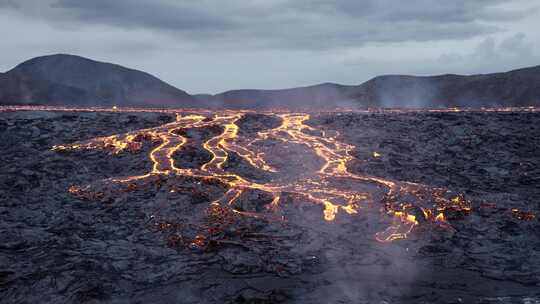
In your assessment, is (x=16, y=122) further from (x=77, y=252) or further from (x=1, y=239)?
(x=77, y=252)

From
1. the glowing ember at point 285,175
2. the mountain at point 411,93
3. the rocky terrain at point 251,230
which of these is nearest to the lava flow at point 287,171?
the glowing ember at point 285,175

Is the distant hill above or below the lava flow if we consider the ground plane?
above

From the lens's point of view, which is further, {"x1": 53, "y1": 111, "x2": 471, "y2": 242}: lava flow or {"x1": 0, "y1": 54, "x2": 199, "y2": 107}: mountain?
{"x1": 0, "y1": 54, "x2": 199, "y2": 107}: mountain

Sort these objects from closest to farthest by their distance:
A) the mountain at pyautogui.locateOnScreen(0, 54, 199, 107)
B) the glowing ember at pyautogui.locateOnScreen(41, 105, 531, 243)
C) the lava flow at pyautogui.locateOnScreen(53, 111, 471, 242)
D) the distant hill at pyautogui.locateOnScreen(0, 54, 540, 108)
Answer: the glowing ember at pyautogui.locateOnScreen(41, 105, 531, 243)
the lava flow at pyautogui.locateOnScreen(53, 111, 471, 242)
the distant hill at pyautogui.locateOnScreen(0, 54, 540, 108)
the mountain at pyautogui.locateOnScreen(0, 54, 199, 107)

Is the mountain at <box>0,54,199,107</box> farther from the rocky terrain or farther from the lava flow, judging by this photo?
the lava flow

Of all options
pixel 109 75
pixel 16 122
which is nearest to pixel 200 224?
pixel 16 122

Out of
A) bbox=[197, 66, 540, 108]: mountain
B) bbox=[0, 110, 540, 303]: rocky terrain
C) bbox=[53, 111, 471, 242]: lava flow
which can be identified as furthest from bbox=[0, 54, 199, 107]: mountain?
bbox=[53, 111, 471, 242]: lava flow

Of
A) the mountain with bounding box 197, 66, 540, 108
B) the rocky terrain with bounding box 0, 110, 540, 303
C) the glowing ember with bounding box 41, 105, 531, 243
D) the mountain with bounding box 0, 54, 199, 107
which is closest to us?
the rocky terrain with bounding box 0, 110, 540, 303
